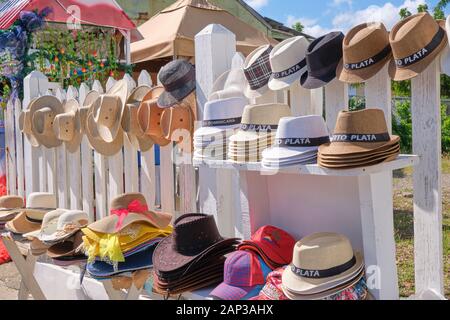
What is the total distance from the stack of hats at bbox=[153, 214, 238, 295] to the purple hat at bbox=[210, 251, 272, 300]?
0.11m

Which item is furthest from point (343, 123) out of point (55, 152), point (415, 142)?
point (55, 152)

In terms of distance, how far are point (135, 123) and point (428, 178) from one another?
1.61 meters

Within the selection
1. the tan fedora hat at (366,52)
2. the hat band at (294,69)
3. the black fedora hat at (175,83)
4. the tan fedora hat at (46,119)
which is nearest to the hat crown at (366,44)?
the tan fedora hat at (366,52)

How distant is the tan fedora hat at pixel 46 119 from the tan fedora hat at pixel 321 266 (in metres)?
2.53

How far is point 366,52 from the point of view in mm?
1894

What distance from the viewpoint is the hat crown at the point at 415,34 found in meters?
1.79

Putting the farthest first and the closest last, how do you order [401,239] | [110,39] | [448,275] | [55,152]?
[110,39]
[401,239]
[55,152]
[448,275]

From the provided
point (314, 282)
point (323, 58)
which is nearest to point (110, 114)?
point (323, 58)

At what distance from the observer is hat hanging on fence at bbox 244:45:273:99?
2299 mm

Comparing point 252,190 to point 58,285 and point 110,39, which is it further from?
point 110,39

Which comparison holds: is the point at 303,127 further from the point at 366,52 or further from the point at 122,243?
the point at 122,243

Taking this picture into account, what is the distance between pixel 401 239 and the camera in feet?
15.3

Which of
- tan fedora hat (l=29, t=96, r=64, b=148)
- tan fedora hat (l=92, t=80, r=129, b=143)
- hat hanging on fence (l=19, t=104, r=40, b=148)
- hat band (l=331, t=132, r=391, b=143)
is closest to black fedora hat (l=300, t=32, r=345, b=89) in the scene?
hat band (l=331, t=132, r=391, b=143)

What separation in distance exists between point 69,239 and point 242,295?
114cm
